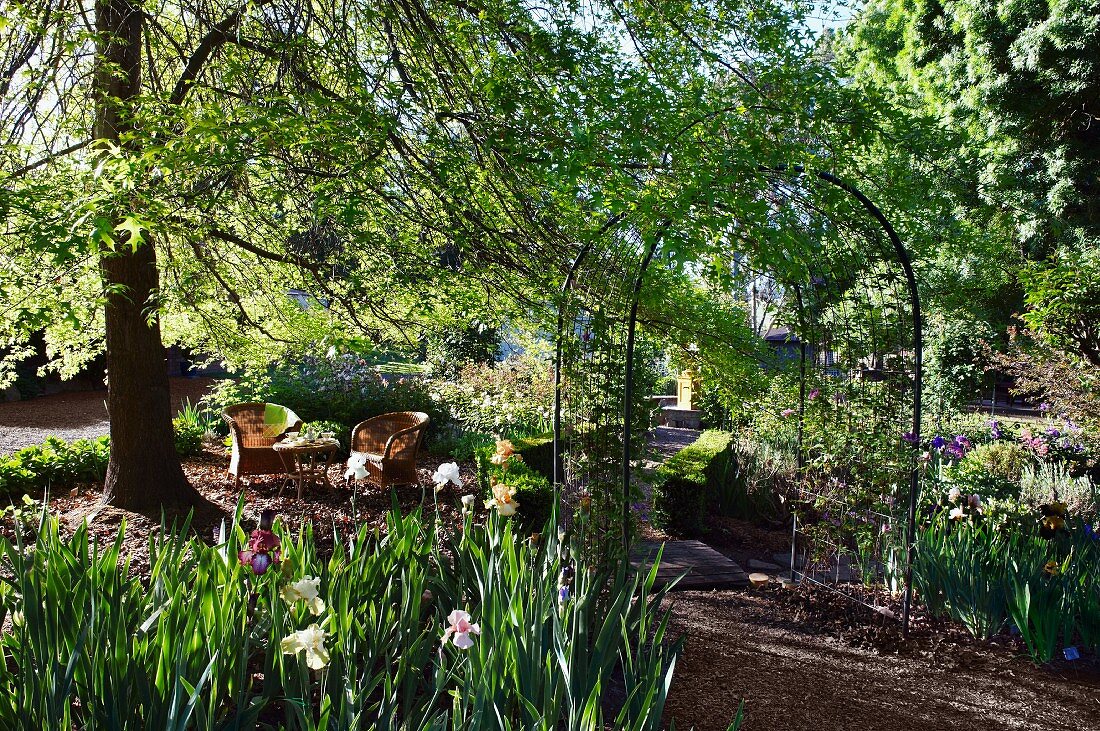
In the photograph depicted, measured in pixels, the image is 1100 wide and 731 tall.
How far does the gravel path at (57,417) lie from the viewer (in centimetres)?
1051

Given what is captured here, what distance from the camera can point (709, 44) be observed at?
4.10 meters

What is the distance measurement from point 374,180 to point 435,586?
2117mm

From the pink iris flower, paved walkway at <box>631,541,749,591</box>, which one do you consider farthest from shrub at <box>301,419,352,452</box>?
the pink iris flower

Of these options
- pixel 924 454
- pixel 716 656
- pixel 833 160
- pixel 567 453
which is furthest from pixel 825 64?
pixel 716 656

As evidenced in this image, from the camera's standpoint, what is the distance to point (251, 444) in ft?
24.6

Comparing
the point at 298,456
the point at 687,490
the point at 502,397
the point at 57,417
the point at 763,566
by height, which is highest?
the point at 502,397

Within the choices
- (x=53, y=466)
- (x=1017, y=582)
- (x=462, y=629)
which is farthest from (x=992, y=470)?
(x=53, y=466)

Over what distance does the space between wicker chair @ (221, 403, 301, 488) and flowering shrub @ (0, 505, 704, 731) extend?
423cm

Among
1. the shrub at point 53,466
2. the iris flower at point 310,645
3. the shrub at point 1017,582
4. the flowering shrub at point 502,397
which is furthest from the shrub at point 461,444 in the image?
the iris flower at point 310,645

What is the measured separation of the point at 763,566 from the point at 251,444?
4.89 meters

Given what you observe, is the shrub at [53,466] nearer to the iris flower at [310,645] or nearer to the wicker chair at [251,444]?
the wicker chair at [251,444]

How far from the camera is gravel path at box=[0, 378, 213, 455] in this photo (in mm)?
10508

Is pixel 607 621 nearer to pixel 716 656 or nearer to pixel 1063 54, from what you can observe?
pixel 716 656

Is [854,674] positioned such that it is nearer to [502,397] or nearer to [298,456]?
[298,456]
